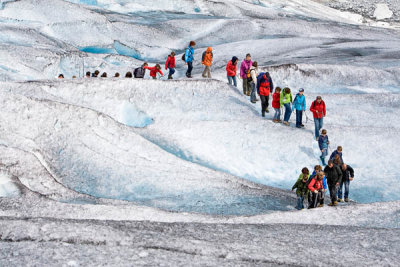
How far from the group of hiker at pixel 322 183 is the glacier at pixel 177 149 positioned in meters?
0.71

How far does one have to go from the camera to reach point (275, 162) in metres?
22.5

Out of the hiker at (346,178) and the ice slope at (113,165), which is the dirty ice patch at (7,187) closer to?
the ice slope at (113,165)

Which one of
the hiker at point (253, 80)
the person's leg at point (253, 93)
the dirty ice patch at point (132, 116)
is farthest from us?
the person's leg at point (253, 93)

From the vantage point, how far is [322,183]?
17.4m

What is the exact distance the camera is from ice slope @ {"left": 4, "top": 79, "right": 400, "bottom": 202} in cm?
2183

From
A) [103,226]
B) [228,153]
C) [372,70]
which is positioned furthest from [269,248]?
[372,70]

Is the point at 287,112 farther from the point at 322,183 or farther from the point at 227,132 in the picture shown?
the point at 322,183

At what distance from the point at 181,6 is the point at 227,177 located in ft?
142

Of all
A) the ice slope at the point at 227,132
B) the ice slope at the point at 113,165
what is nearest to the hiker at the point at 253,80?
the ice slope at the point at 227,132

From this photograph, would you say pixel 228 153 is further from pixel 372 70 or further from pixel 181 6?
pixel 181 6

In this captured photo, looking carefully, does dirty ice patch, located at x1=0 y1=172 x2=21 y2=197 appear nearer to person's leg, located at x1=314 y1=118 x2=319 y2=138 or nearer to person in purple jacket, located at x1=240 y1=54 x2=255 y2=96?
person's leg, located at x1=314 y1=118 x2=319 y2=138

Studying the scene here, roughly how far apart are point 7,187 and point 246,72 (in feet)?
48.3

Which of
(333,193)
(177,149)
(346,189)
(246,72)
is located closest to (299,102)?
(246,72)

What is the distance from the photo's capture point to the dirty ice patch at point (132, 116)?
77.6 feet
